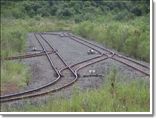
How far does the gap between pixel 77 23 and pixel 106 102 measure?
92.5 feet

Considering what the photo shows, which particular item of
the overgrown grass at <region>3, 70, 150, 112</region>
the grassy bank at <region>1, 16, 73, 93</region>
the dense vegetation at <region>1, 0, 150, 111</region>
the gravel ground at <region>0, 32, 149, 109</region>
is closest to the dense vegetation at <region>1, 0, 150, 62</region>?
the dense vegetation at <region>1, 0, 150, 111</region>

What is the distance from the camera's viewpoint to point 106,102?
6.79m

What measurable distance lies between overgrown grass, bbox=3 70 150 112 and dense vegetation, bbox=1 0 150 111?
4.68 ft

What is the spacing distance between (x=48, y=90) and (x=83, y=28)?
658 inches

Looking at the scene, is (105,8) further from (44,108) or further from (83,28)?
(44,108)

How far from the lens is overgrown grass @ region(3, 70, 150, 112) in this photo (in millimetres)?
6414

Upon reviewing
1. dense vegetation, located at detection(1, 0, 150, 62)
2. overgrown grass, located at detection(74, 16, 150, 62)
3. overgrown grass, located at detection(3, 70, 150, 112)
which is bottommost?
overgrown grass, located at detection(3, 70, 150, 112)

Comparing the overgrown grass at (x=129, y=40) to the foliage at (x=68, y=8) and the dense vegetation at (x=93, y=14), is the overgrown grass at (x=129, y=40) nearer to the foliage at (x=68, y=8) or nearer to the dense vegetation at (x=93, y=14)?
the dense vegetation at (x=93, y=14)

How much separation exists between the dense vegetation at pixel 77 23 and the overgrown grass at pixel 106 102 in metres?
1.43

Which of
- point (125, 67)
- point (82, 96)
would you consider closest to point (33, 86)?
point (82, 96)

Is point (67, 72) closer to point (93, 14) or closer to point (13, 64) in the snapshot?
point (13, 64)

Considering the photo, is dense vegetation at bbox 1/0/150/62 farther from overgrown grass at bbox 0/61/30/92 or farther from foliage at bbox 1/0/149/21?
overgrown grass at bbox 0/61/30/92

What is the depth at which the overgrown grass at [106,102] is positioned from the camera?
6.41 m

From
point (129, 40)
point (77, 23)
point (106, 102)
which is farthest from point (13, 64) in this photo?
point (77, 23)
